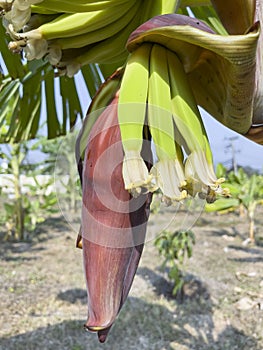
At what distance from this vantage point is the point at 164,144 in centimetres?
28

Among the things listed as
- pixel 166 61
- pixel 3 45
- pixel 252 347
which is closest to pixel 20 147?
pixel 252 347

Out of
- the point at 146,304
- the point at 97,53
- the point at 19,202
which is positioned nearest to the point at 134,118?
the point at 97,53

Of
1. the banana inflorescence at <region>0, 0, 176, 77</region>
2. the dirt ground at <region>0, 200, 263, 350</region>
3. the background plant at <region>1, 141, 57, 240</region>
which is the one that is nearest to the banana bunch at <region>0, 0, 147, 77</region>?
the banana inflorescence at <region>0, 0, 176, 77</region>

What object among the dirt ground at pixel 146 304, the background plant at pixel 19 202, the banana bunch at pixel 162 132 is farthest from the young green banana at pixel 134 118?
the background plant at pixel 19 202

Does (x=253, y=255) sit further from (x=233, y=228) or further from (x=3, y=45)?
(x=3, y=45)

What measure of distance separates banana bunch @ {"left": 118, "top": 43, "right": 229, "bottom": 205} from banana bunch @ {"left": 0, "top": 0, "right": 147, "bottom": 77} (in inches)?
2.3

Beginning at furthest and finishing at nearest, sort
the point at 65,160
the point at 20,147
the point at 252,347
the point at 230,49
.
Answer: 1. the point at 20,147
2. the point at 252,347
3. the point at 65,160
4. the point at 230,49

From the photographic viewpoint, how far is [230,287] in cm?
241

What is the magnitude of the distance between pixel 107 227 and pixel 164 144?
0.07 m

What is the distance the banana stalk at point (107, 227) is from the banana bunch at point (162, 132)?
0.06 ft

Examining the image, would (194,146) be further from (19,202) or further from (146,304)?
(19,202)

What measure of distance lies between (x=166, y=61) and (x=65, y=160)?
197 millimetres

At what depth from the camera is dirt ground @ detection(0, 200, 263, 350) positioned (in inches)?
70.6

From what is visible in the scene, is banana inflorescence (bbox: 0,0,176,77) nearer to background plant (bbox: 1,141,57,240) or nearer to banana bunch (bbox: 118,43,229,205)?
banana bunch (bbox: 118,43,229,205)
